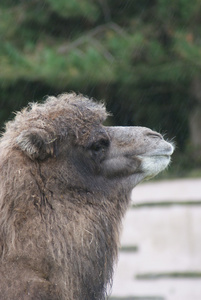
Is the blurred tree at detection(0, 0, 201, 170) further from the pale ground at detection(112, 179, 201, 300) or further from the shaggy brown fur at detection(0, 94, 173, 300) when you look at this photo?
the shaggy brown fur at detection(0, 94, 173, 300)

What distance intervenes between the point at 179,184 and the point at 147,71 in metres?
2.27

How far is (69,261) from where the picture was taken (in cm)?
387

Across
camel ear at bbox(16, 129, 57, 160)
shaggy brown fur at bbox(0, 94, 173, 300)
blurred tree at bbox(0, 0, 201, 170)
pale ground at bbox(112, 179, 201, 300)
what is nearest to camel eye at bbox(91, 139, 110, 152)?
shaggy brown fur at bbox(0, 94, 173, 300)

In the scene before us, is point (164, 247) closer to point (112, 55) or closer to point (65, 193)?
point (112, 55)

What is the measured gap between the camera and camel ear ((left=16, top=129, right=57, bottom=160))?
400 cm

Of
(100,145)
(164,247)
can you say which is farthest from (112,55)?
(100,145)

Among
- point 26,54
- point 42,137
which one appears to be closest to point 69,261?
point 42,137

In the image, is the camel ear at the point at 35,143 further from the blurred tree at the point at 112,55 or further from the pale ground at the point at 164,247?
the blurred tree at the point at 112,55

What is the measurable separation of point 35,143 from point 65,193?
0.37 meters

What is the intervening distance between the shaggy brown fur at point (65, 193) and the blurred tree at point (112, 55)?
521cm

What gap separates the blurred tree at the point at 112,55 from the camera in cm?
962

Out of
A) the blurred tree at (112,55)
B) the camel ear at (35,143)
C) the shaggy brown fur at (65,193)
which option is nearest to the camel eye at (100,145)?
the shaggy brown fur at (65,193)

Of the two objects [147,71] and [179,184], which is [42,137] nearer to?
[179,184]

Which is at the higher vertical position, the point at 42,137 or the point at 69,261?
the point at 42,137
